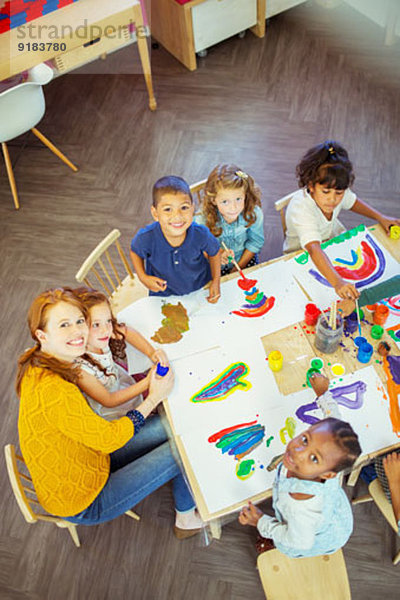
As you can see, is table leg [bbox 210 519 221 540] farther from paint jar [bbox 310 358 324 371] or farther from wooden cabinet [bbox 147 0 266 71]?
wooden cabinet [bbox 147 0 266 71]

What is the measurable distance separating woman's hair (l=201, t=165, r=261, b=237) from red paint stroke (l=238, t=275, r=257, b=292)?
1.00 feet

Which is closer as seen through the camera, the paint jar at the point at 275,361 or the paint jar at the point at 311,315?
the paint jar at the point at 275,361

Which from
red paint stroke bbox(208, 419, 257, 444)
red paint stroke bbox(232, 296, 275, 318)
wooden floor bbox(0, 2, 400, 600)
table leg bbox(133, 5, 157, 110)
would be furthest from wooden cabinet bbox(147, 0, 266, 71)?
red paint stroke bbox(208, 419, 257, 444)

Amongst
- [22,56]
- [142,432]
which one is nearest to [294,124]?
[22,56]

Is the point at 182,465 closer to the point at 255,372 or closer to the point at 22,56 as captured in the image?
the point at 255,372

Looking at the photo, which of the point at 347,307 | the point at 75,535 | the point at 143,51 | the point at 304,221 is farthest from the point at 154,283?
the point at 143,51

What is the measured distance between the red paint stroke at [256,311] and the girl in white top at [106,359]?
0.33m

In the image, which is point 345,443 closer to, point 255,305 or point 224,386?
point 224,386

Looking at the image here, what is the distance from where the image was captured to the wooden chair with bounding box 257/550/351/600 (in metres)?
1.69

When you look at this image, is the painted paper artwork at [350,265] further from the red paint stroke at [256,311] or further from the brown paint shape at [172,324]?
the brown paint shape at [172,324]

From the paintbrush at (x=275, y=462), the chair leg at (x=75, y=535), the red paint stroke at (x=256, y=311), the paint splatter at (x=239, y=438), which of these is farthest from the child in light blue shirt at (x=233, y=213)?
the chair leg at (x=75, y=535)

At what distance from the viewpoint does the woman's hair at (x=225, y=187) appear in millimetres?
2078

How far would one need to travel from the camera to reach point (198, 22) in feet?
12.0

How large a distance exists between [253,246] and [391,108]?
1.87 metres
